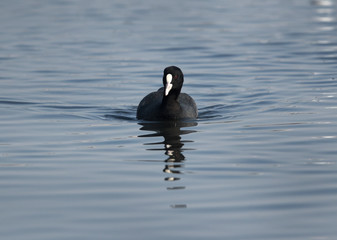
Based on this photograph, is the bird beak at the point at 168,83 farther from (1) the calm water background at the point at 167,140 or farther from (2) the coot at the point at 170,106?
(1) the calm water background at the point at 167,140

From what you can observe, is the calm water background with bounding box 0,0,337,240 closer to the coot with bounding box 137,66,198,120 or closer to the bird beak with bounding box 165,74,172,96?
the coot with bounding box 137,66,198,120

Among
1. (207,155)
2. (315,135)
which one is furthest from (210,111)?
(207,155)

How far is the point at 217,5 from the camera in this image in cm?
2941

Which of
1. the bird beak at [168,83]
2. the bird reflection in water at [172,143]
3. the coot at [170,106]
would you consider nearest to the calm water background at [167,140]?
the bird reflection in water at [172,143]

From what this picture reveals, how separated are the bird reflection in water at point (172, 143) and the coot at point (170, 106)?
15cm

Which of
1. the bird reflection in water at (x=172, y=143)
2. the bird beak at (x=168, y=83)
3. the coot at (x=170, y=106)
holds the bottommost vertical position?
the bird reflection in water at (x=172, y=143)

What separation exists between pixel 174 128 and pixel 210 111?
1511 millimetres

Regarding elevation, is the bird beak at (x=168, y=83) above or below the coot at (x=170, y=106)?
above

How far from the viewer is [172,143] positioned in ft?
27.5

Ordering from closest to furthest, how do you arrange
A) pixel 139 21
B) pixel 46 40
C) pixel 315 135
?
pixel 315 135 → pixel 46 40 → pixel 139 21

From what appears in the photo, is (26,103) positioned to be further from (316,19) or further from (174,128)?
(316,19)

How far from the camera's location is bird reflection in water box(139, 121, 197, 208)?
673 cm

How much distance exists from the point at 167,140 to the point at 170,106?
1379mm

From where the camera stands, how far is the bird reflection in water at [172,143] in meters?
6.73
